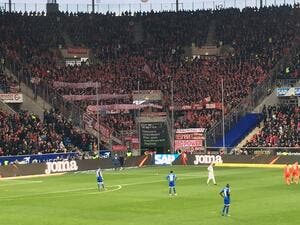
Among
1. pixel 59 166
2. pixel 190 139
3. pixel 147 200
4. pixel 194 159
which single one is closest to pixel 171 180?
pixel 147 200

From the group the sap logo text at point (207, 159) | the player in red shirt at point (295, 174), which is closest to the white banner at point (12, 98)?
the sap logo text at point (207, 159)

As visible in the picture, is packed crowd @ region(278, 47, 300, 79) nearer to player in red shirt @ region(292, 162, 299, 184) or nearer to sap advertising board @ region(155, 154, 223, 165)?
sap advertising board @ region(155, 154, 223, 165)

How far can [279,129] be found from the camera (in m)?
72.8

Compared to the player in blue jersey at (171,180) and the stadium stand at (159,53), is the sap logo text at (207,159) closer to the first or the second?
the stadium stand at (159,53)

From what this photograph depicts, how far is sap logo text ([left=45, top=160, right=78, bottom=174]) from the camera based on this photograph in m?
63.4

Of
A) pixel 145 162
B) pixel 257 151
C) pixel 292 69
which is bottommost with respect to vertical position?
pixel 145 162

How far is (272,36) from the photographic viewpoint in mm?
90062

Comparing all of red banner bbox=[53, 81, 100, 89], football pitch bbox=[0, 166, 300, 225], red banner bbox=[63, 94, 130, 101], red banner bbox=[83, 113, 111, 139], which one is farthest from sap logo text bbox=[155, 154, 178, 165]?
football pitch bbox=[0, 166, 300, 225]

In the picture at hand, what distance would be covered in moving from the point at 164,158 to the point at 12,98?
17544mm

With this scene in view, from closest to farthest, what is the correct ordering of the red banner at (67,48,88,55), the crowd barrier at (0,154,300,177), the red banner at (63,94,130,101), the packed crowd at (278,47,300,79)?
the crowd barrier at (0,154,300,177), the red banner at (63,94,130,101), the packed crowd at (278,47,300,79), the red banner at (67,48,88,55)

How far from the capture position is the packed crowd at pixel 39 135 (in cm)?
6575

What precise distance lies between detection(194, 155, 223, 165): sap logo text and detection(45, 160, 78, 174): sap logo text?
13545mm

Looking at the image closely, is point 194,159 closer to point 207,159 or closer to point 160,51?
point 207,159

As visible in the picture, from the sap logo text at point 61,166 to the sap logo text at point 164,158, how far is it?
11.0 meters
